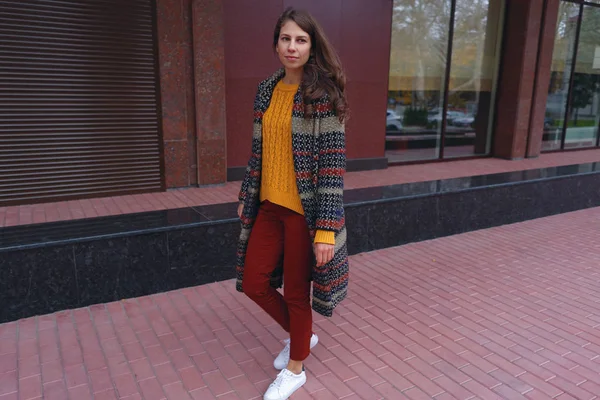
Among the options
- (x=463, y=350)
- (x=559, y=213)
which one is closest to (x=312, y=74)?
(x=463, y=350)

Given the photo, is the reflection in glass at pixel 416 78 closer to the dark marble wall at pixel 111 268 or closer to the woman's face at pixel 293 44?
the dark marble wall at pixel 111 268

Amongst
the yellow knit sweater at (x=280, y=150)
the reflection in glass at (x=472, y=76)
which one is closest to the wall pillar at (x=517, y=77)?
the reflection in glass at (x=472, y=76)

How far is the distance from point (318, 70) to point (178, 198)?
3811mm

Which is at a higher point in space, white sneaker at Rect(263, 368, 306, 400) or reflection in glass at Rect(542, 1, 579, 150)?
reflection in glass at Rect(542, 1, 579, 150)

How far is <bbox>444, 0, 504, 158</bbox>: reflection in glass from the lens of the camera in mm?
9531

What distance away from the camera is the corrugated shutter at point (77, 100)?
5.25 meters

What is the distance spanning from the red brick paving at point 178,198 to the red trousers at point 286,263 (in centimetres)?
292

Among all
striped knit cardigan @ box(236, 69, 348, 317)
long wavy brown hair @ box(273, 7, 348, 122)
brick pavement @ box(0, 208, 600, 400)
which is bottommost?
brick pavement @ box(0, 208, 600, 400)

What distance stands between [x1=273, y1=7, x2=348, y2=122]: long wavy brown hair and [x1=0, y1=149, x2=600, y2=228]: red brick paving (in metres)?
3.36

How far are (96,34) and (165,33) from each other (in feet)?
2.60

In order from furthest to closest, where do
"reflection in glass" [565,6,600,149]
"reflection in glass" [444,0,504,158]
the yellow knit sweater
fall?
"reflection in glass" [565,6,600,149] → "reflection in glass" [444,0,504,158] → the yellow knit sweater

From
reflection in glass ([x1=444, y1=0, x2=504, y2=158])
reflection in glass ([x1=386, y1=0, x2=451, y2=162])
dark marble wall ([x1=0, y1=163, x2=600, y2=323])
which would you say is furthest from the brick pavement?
reflection in glass ([x1=444, y1=0, x2=504, y2=158])

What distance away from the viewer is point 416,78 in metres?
9.11

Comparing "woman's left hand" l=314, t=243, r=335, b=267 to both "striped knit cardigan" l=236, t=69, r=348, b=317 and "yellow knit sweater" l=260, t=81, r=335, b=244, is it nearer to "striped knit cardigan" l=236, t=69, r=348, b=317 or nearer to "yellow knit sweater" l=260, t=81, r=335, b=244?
"striped knit cardigan" l=236, t=69, r=348, b=317
